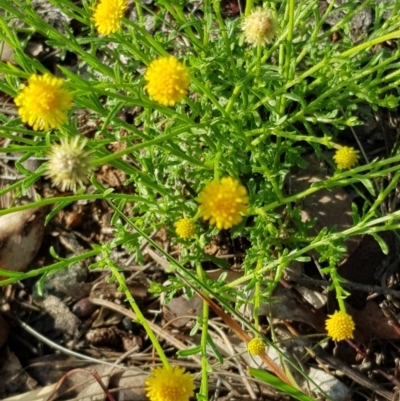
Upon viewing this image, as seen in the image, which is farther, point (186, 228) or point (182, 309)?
point (182, 309)

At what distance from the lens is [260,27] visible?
215cm

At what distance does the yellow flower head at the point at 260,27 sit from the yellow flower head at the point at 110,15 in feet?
1.49

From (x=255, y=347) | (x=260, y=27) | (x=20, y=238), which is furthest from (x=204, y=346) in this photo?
(x=20, y=238)

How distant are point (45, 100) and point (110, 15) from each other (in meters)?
0.47

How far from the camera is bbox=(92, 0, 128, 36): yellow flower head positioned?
213 cm

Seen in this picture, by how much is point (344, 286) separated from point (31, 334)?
5.60 ft

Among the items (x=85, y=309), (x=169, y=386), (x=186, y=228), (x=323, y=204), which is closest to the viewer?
(x=169, y=386)

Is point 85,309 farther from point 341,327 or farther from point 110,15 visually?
point 110,15

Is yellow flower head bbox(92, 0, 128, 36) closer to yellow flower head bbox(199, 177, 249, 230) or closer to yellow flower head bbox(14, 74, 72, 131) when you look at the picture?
yellow flower head bbox(14, 74, 72, 131)

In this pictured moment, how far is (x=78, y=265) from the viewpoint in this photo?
11.2ft

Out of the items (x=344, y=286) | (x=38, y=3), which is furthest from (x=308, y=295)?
(x=38, y=3)

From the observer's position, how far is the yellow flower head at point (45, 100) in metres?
1.88

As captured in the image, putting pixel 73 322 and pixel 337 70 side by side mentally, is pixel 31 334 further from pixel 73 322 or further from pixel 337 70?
pixel 337 70

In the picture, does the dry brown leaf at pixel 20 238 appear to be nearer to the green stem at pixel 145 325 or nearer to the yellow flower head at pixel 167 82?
the green stem at pixel 145 325
